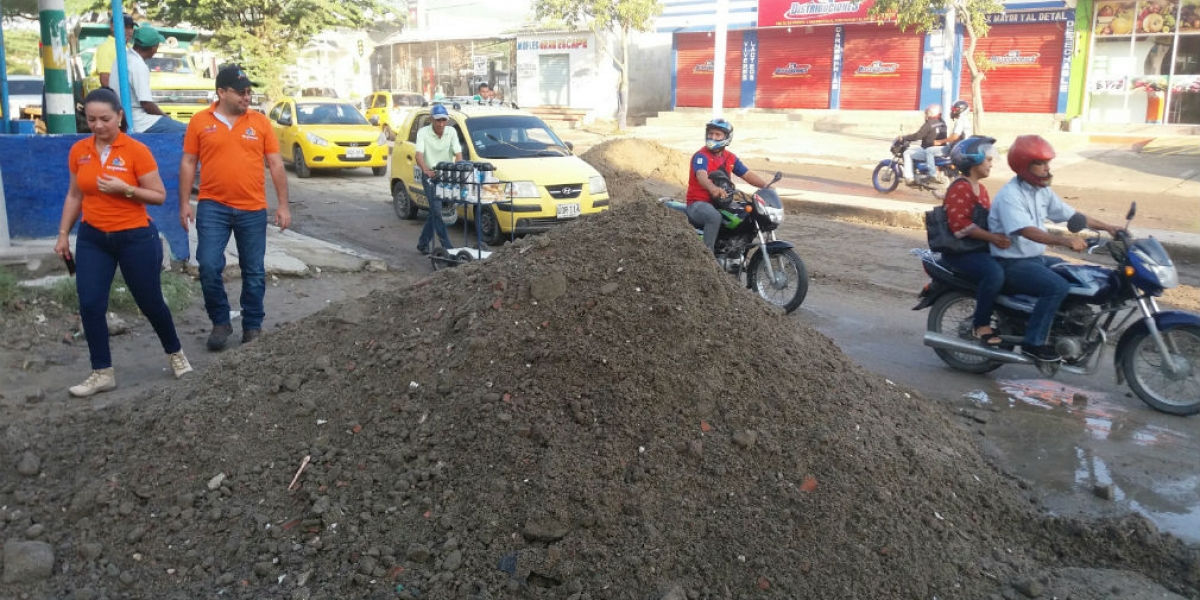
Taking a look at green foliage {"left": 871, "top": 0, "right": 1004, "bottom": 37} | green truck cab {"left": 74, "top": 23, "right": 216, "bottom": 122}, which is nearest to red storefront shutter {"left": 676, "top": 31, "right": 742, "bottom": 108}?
green foliage {"left": 871, "top": 0, "right": 1004, "bottom": 37}

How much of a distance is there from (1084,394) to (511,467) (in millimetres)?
4390

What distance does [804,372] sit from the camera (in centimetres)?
442

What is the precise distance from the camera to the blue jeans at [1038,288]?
19.7 feet

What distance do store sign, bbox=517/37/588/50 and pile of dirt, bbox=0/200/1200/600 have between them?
35.2 meters

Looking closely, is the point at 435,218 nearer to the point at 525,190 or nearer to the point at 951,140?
the point at 525,190

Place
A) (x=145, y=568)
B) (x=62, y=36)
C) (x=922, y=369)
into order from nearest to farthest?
(x=145, y=568)
(x=922, y=369)
(x=62, y=36)

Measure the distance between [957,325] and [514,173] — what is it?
596 centimetres

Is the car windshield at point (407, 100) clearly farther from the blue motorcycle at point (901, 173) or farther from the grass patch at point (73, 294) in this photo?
the grass patch at point (73, 294)

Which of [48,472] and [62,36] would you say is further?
[62,36]

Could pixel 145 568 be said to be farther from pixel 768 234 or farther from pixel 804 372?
pixel 768 234

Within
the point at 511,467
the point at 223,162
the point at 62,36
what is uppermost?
the point at 62,36

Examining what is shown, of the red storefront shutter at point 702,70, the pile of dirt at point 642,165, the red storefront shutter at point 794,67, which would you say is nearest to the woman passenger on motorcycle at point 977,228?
the pile of dirt at point 642,165

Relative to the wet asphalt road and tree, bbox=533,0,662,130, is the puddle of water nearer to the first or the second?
the wet asphalt road

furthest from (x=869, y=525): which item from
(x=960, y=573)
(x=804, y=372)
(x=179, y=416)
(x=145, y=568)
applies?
(x=179, y=416)
